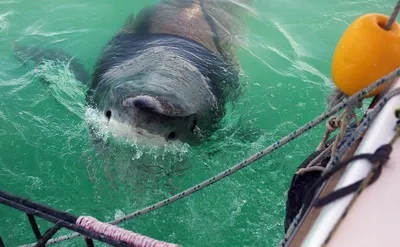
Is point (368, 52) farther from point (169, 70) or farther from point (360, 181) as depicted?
point (169, 70)

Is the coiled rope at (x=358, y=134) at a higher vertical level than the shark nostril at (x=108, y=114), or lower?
higher

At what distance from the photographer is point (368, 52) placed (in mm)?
1893

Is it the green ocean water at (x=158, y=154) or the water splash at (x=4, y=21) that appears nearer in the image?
the green ocean water at (x=158, y=154)

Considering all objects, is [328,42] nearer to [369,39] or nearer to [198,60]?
[198,60]

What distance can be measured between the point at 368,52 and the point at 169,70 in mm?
2206

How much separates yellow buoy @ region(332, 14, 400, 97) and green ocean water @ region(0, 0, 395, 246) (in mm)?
1344

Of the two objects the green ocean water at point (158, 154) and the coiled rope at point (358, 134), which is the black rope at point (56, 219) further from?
the green ocean water at point (158, 154)

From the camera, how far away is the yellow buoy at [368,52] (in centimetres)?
188

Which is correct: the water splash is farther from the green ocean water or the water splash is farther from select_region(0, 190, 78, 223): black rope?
select_region(0, 190, 78, 223): black rope

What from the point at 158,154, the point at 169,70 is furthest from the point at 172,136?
the point at 169,70

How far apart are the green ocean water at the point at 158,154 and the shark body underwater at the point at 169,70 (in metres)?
0.21

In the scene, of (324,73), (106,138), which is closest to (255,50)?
(324,73)

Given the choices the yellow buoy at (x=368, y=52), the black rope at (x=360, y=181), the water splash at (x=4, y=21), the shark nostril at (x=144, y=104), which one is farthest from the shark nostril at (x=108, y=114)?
the water splash at (x=4, y=21)

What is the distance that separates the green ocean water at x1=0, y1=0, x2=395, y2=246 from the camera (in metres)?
3.51
